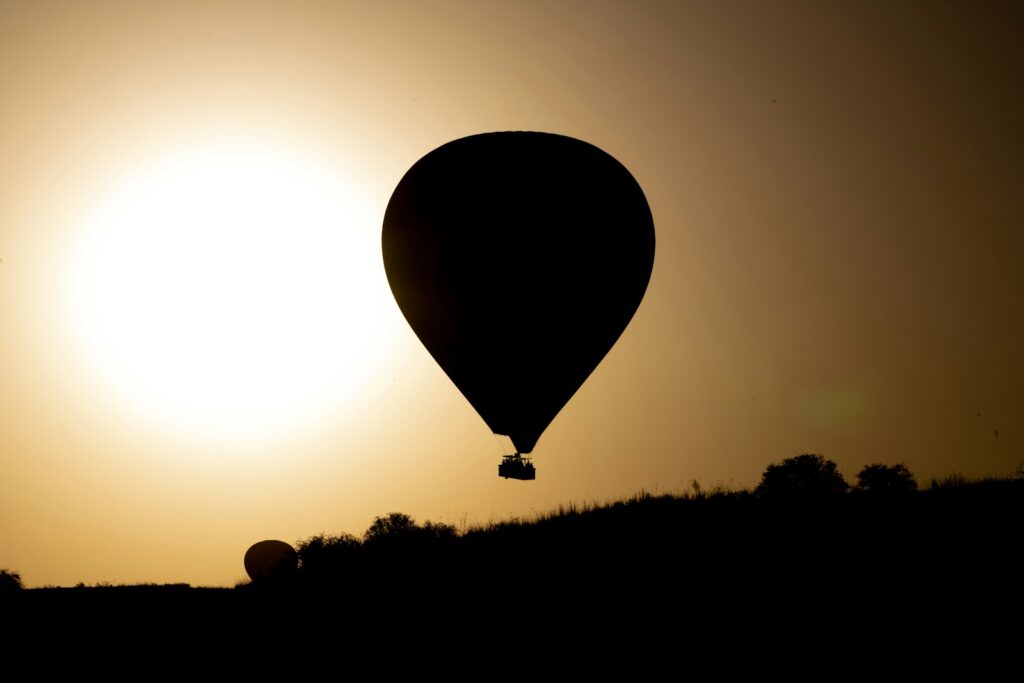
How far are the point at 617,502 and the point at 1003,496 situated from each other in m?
8.56

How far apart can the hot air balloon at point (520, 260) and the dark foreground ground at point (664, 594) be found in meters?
5.19

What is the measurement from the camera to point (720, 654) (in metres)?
12.8

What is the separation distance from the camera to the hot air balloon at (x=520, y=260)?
26547 millimetres

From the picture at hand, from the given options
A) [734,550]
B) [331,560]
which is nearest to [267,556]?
[331,560]

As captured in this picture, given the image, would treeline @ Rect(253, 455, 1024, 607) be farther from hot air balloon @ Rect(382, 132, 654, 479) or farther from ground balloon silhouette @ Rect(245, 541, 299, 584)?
ground balloon silhouette @ Rect(245, 541, 299, 584)

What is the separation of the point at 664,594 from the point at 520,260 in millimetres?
13173

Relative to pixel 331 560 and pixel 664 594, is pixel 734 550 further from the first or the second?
pixel 331 560

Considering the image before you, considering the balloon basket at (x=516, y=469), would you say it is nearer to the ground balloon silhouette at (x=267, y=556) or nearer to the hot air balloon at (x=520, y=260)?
the hot air balloon at (x=520, y=260)

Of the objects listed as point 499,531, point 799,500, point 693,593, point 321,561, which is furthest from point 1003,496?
point 321,561

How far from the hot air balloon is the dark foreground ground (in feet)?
17.0

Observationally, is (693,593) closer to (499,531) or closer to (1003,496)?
(1003,496)

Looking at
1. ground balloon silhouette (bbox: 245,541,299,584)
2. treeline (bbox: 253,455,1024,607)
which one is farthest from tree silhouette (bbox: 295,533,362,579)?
ground balloon silhouette (bbox: 245,541,299,584)

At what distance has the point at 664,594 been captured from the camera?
15.2 metres

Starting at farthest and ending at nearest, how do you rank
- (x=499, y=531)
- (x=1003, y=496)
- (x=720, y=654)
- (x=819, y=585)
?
(x=499, y=531) → (x=1003, y=496) → (x=819, y=585) → (x=720, y=654)
